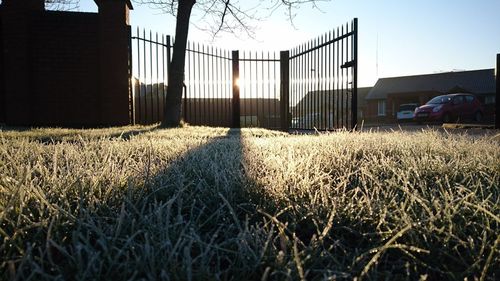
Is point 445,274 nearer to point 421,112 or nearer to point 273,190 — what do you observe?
point 273,190

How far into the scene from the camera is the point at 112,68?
929 cm

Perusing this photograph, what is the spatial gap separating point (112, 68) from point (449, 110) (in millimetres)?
19695

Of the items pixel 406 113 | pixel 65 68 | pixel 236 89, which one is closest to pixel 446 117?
pixel 406 113

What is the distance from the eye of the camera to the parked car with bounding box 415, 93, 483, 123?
22891 mm

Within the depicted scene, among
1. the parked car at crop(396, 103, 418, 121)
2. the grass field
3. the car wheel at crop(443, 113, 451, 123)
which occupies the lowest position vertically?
the grass field

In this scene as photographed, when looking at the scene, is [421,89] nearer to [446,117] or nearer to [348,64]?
[446,117]

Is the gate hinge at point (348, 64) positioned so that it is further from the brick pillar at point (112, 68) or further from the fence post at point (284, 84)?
the brick pillar at point (112, 68)

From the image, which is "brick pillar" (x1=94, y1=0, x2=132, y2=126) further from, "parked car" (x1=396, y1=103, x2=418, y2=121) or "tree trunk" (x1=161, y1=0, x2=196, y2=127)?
"parked car" (x1=396, y1=103, x2=418, y2=121)

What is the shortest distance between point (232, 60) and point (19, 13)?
518 centimetres

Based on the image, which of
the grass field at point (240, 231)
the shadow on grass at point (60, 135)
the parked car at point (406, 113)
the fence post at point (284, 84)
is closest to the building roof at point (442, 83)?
the parked car at point (406, 113)

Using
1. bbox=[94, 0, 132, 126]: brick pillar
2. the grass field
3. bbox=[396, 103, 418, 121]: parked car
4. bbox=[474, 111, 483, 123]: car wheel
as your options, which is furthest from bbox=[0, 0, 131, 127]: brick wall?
bbox=[396, 103, 418, 121]: parked car

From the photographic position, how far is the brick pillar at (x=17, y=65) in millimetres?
9016

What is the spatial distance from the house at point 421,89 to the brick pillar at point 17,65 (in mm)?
37586

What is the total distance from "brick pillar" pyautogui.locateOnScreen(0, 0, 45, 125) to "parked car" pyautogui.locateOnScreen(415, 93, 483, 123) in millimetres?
20420
